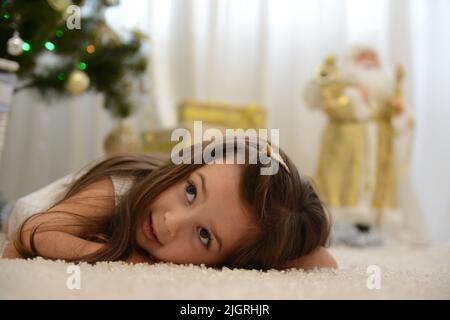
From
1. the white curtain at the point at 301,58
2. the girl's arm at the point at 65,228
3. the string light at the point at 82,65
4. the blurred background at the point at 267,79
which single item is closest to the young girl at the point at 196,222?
the girl's arm at the point at 65,228

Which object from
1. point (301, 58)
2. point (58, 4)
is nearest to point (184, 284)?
point (58, 4)

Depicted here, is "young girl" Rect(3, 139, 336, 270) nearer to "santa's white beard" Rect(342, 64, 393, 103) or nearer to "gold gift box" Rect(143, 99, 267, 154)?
"gold gift box" Rect(143, 99, 267, 154)

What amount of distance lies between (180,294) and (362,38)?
2138mm

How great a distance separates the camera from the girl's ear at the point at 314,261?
0.81 m

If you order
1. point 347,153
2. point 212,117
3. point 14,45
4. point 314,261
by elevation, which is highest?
point 14,45

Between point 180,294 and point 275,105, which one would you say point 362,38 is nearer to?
point 275,105

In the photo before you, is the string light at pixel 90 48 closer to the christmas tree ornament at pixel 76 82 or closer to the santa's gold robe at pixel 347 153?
the christmas tree ornament at pixel 76 82

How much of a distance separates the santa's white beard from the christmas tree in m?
0.81

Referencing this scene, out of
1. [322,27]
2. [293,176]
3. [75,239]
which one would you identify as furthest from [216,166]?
[322,27]

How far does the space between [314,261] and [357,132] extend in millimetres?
1191

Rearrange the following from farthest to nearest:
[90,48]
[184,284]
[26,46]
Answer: [90,48] → [26,46] → [184,284]

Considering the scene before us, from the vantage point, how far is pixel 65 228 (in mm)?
749

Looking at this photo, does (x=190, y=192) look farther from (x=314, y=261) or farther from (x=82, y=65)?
(x=82, y=65)
